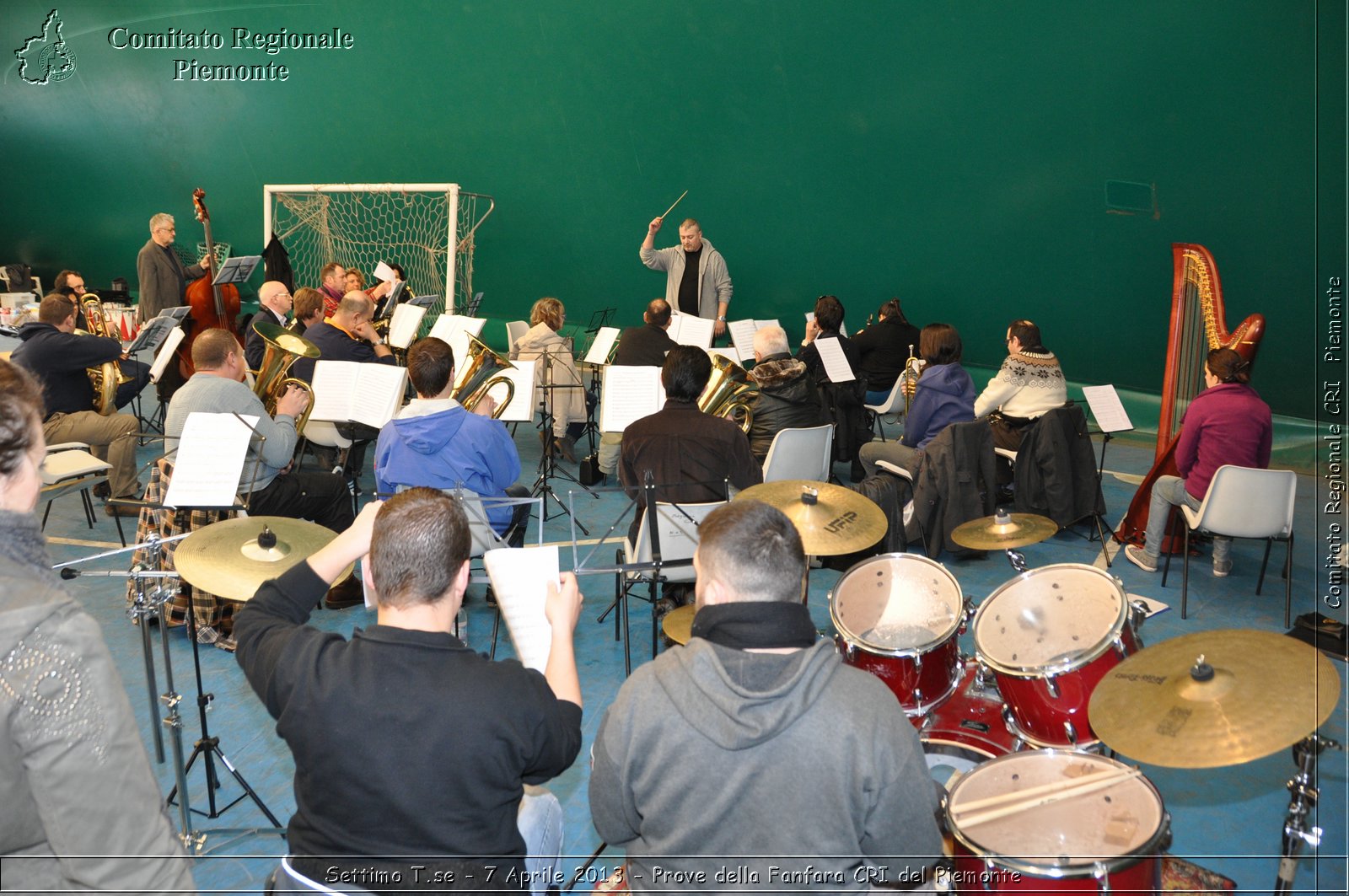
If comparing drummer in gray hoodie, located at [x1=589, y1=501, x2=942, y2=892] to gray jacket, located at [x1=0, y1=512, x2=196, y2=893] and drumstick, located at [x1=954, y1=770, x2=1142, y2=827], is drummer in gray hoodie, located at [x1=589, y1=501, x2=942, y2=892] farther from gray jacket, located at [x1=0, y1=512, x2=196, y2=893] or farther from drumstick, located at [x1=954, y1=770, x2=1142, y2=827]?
gray jacket, located at [x1=0, y1=512, x2=196, y2=893]

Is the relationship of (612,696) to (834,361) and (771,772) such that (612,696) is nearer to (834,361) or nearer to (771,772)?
(771,772)

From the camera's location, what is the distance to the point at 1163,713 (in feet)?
7.47

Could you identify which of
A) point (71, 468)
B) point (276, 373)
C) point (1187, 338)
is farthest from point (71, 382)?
point (1187, 338)

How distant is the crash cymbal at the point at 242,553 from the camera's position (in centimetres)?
279

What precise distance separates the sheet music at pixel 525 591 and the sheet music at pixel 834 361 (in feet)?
15.6

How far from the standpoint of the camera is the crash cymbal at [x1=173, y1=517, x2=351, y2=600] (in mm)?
2791

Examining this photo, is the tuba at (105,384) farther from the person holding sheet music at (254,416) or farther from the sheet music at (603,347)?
the sheet music at (603,347)

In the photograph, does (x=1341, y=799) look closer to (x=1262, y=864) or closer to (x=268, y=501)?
(x=1262, y=864)

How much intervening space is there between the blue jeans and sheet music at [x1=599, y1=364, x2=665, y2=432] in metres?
2.84

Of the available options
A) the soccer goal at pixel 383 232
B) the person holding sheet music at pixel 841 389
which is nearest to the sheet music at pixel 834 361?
the person holding sheet music at pixel 841 389

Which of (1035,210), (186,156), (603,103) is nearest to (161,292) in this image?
(603,103)

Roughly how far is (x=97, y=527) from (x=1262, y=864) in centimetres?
666

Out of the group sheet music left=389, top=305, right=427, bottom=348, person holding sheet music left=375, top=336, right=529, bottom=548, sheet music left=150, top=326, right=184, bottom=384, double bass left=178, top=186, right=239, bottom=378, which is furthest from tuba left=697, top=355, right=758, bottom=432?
double bass left=178, top=186, right=239, bottom=378

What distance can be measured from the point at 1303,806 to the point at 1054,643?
79 centimetres
